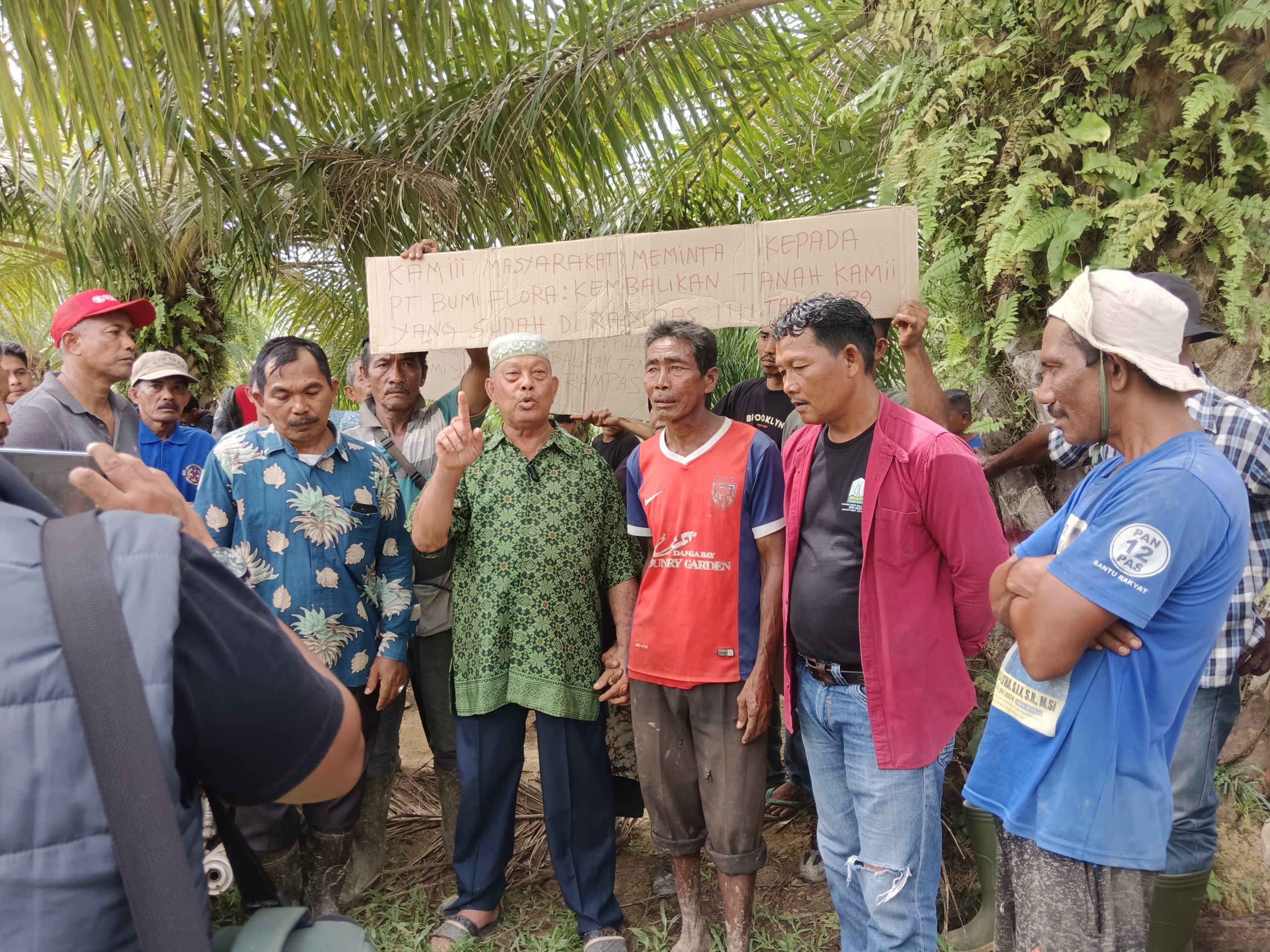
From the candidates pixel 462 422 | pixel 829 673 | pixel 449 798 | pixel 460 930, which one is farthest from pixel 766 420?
pixel 460 930

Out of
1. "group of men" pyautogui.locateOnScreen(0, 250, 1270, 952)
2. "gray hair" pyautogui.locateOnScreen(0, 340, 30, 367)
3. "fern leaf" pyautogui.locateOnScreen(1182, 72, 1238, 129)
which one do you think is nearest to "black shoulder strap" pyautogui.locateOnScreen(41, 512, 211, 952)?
"group of men" pyautogui.locateOnScreen(0, 250, 1270, 952)

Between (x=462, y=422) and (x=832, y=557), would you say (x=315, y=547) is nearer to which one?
(x=462, y=422)

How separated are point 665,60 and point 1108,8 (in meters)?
1.99

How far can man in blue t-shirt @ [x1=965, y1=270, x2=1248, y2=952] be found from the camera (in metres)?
1.68

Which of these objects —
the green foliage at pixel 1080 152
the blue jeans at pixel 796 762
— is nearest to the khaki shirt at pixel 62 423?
the blue jeans at pixel 796 762

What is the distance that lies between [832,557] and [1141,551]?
940 millimetres

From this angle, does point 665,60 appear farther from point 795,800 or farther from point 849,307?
point 795,800

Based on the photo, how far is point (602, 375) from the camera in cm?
489

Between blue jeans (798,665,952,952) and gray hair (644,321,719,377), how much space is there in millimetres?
1188

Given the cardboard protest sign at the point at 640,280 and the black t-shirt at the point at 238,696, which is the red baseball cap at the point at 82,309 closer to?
the cardboard protest sign at the point at 640,280

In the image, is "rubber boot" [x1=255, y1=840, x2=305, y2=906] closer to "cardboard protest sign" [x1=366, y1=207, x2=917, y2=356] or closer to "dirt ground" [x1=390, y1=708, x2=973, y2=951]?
"dirt ground" [x1=390, y1=708, x2=973, y2=951]

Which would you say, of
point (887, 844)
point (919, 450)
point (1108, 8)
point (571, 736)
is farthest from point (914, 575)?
point (1108, 8)

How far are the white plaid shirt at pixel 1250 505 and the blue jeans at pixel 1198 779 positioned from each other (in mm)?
61

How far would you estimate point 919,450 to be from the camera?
2400 mm
